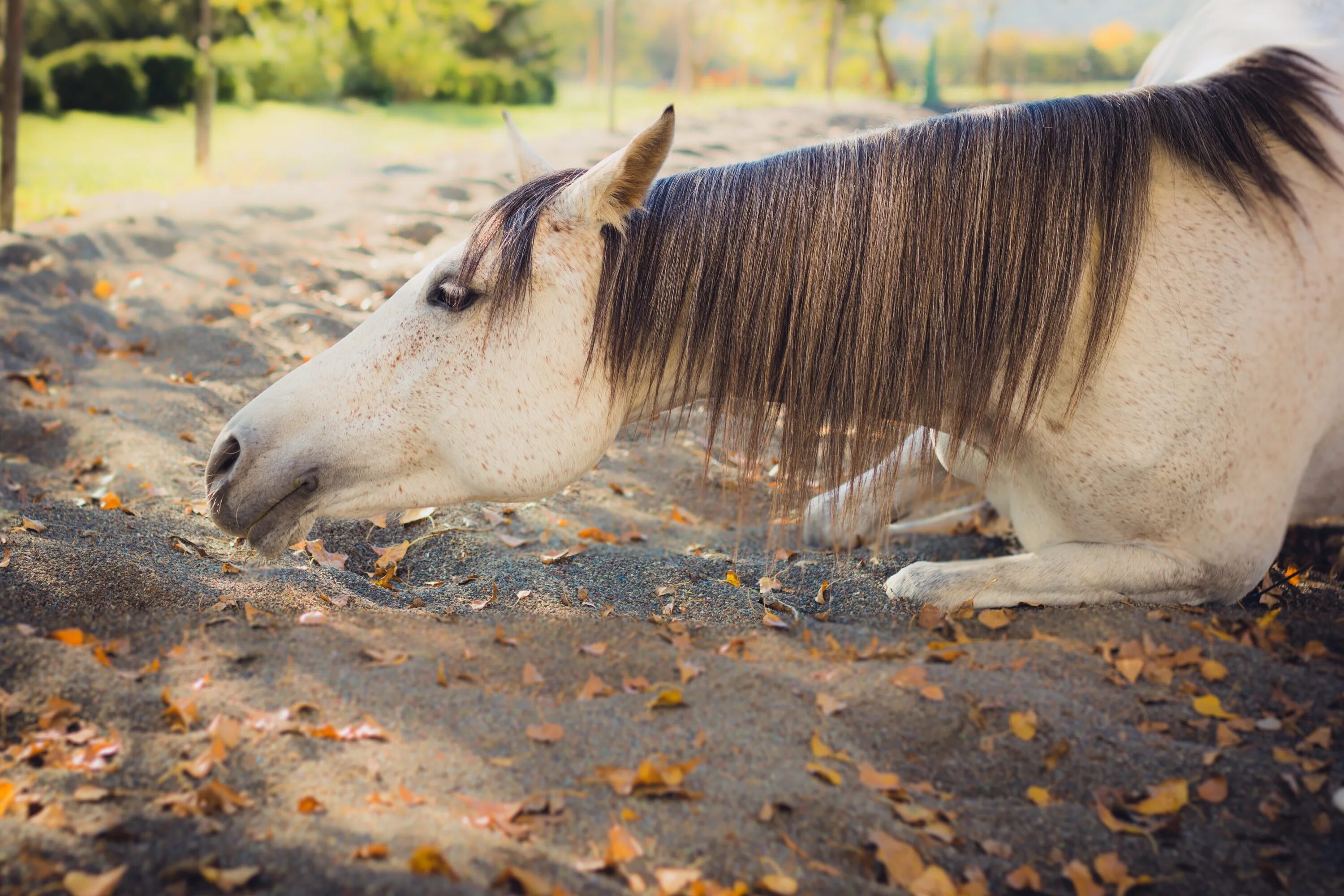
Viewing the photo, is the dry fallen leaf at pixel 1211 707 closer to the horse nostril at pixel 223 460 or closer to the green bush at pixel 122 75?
the horse nostril at pixel 223 460

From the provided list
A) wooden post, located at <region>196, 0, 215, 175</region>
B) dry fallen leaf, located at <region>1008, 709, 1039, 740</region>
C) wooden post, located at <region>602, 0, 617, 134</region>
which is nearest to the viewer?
dry fallen leaf, located at <region>1008, 709, 1039, 740</region>

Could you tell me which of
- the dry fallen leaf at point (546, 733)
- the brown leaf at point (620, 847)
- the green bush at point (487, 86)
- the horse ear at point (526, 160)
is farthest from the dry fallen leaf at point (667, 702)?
the green bush at point (487, 86)

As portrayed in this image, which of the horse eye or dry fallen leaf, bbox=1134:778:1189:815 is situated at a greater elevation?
the horse eye

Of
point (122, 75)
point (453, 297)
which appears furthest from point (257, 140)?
point (453, 297)

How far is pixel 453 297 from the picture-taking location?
256 centimetres

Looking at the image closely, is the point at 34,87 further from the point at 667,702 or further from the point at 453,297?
the point at 667,702

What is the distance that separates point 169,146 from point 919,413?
1589cm

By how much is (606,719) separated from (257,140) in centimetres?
1822

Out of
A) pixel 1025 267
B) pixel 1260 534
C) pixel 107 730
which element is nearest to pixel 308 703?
pixel 107 730

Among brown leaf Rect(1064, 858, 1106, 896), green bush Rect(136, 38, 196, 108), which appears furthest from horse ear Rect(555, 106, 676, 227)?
green bush Rect(136, 38, 196, 108)

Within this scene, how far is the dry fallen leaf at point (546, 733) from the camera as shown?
211cm

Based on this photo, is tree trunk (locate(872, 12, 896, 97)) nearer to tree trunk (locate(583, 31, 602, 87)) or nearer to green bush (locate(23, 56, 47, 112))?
tree trunk (locate(583, 31, 602, 87))

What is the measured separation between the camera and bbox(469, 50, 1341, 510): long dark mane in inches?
99.3

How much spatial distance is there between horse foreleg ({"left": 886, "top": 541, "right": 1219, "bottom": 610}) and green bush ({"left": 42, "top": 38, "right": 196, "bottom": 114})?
1785 cm
